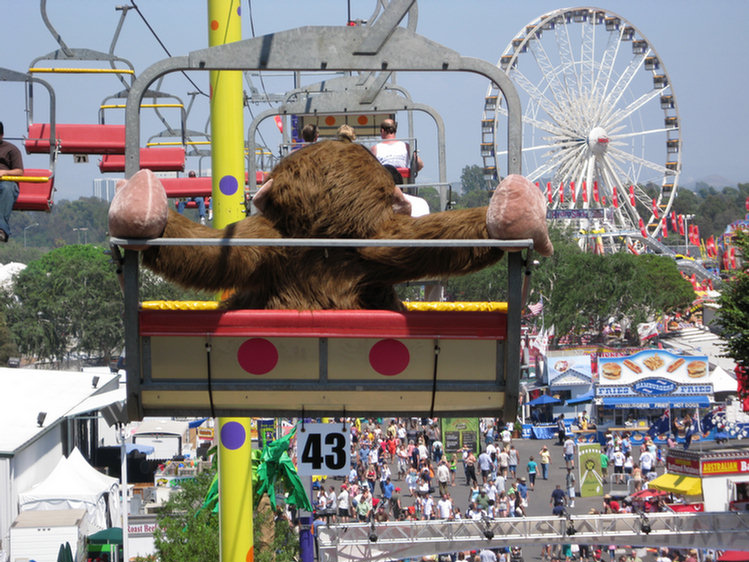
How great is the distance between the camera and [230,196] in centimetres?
611

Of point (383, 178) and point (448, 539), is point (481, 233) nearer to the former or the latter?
point (383, 178)

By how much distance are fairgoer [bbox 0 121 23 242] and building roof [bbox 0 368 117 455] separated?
11584 mm

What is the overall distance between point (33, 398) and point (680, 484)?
43.9 feet

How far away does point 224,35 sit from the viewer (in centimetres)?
585

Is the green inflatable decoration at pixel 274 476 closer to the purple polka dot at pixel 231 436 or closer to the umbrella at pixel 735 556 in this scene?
the purple polka dot at pixel 231 436

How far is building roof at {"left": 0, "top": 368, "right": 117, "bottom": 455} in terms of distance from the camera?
18.0 meters

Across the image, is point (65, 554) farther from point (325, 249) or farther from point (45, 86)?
point (325, 249)

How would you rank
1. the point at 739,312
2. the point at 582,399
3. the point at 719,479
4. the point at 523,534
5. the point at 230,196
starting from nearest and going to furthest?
the point at 230,196, the point at 523,534, the point at 719,479, the point at 739,312, the point at 582,399

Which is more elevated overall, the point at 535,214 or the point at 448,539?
the point at 535,214

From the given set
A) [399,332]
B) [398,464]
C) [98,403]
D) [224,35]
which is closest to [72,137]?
[224,35]

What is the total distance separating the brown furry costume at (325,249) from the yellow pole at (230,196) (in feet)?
6.97

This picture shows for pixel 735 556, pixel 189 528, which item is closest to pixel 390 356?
pixel 189 528

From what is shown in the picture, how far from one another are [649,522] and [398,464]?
35.7 ft

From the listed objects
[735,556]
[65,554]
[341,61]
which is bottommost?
[735,556]
